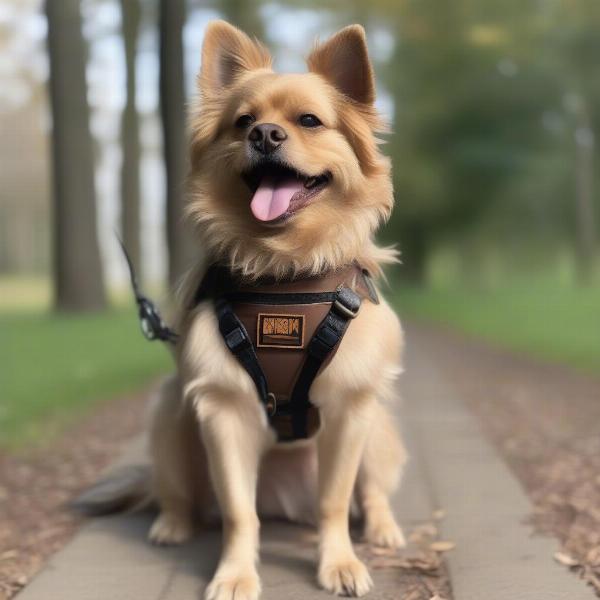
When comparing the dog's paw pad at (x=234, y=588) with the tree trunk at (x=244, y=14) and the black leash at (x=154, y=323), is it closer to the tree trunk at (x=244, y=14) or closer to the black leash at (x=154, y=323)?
the black leash at (x=154, y=323)

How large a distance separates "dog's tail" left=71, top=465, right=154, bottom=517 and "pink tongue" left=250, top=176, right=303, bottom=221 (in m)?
1.71

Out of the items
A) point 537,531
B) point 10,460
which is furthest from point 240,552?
point 10,460

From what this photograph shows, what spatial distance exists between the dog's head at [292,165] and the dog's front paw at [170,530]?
1248mm

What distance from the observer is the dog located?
2762mm

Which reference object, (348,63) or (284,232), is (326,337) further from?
(348,63)

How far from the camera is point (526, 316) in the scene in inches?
609

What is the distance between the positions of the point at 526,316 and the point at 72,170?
31.1 ft

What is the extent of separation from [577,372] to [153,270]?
2900 cm

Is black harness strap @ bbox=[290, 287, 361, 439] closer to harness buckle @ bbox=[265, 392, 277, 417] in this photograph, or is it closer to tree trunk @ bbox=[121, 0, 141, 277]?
harness buckle @ bbox=[265, 392, 277, 417]

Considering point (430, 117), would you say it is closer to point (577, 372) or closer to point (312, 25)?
point (312, 25)

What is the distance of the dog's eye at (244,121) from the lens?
2.83 metres

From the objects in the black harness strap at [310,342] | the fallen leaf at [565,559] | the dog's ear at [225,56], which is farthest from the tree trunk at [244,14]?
the fallen leaf at [565,559]

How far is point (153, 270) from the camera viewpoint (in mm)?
35688

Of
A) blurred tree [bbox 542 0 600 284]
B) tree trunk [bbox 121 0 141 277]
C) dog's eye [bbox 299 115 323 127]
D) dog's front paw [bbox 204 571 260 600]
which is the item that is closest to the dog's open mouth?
dog's eye [bbox 299 115 323 127]
